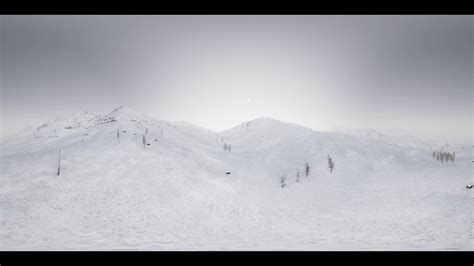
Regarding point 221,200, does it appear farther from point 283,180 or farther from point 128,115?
point 128,115

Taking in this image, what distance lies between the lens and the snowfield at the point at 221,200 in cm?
1555

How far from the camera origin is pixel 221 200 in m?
23.5

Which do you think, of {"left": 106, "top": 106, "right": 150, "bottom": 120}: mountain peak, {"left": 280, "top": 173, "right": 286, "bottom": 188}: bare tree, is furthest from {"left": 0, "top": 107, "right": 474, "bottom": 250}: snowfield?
{"left": 106, "top": 106, "right": 150, "bottom": 120}: mountain peak

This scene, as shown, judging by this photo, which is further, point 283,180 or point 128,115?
point 128,115

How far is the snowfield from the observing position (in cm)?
1555

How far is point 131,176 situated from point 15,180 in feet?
25.8

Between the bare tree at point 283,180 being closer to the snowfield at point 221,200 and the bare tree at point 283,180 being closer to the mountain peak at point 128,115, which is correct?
the snowfield at point 221,200

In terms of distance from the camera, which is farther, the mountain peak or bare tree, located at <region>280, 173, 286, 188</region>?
the mountain peak

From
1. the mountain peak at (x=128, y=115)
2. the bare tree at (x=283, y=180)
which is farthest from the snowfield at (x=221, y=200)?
the mountain peak at (x=128, y=115)

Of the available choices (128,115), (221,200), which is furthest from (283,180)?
(128,115)

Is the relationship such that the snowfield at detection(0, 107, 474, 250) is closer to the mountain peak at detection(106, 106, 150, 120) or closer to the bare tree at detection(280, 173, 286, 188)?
the bare tree at detection(280, 173, 286, 188)

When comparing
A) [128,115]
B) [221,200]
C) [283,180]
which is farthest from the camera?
[128,115]
